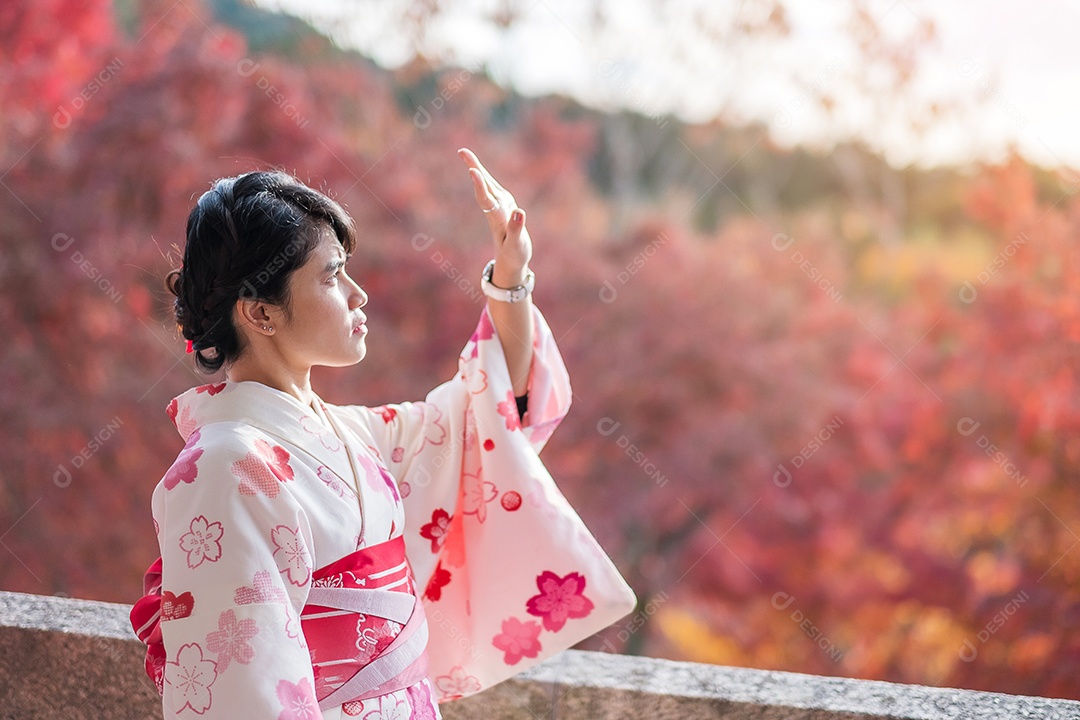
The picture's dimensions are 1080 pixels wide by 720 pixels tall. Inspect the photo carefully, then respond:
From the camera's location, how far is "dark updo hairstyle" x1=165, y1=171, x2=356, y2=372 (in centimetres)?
114

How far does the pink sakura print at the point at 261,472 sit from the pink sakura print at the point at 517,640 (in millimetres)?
505

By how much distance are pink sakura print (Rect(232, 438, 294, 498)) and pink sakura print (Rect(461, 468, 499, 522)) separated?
39 centimetres

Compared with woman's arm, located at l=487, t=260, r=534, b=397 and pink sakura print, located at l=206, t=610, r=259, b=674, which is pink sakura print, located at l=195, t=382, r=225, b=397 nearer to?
pink sakura print, located at l=206, t=610, r=259, b=674

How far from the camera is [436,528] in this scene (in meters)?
1.49

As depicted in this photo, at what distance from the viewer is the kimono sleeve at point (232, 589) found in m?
1.03

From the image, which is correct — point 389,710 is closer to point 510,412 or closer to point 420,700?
point 420,700

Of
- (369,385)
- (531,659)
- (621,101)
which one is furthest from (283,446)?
(621,101)

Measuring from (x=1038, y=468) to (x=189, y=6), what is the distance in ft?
10.9

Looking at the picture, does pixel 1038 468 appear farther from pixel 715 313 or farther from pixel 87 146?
pixel 87 146

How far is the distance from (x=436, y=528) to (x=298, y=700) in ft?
1.55

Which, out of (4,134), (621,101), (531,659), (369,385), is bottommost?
(369,385)

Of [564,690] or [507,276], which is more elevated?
[507,276]

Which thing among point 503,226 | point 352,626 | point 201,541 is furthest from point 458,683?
point 503,226

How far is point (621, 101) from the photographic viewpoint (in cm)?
456
